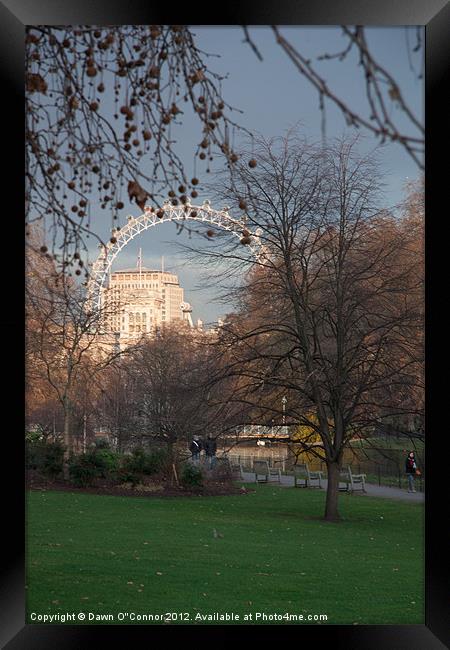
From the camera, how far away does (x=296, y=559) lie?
5082 millimetres

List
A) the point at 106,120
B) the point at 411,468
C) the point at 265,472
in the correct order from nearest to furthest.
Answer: the point at 106,120
the point at 411,468
the point at 265,472

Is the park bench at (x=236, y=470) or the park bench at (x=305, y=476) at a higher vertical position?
the park bench at (x=236, y=470)

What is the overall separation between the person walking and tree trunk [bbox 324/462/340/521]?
0.54 m

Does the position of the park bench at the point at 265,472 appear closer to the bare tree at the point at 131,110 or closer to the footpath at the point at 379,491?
the footpath at the point at 379,491

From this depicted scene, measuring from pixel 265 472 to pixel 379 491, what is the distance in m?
0.93

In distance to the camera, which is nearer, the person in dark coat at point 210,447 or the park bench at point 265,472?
the person in dark coat at point 210,447

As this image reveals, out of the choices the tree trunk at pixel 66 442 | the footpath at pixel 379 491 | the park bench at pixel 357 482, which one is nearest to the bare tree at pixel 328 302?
the park bench at pixel 357 482

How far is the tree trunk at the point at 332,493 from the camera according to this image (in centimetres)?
662

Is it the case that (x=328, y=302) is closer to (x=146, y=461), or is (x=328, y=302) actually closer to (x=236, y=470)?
(x=236, y=470)

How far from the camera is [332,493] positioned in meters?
6.64

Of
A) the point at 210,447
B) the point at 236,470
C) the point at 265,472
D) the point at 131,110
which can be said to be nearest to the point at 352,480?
the point at 265,472

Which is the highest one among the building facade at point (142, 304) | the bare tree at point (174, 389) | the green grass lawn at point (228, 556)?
the building facade at point (142, 304)
